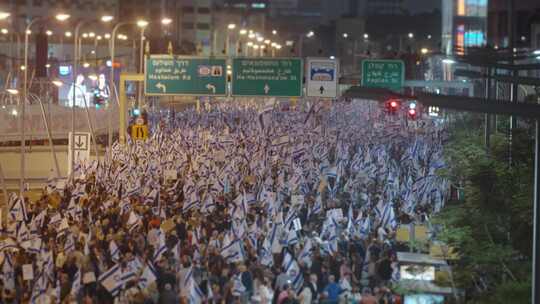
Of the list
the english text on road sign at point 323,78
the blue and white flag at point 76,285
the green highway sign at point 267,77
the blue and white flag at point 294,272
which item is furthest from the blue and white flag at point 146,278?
the green highway sign at point 267,77

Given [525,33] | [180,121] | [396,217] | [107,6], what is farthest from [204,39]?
[396,217]

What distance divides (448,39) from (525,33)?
60832 mm

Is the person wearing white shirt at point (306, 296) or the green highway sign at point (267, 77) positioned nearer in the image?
the person wearing white shirt at point (306, 296)

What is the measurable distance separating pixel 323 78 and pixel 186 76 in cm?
411

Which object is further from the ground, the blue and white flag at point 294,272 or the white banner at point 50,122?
the white banner at point 50,122

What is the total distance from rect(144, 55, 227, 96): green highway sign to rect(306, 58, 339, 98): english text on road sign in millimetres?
2631

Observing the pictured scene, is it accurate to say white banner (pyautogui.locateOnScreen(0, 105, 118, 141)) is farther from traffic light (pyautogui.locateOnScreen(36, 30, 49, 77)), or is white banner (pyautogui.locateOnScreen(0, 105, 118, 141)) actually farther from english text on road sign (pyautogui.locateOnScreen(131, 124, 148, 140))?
english text on road sign (pyautogui.locateOnScreen(131, 124, 148, 140))

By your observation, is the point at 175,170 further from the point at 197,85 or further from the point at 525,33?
the point at 525,33

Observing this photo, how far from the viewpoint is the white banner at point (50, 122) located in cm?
4069

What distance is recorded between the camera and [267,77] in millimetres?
31891

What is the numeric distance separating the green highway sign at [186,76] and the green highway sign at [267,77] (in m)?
0.46

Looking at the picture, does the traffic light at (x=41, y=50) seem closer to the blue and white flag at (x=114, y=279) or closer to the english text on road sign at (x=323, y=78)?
the english text on road sign at (x=323, y=78)

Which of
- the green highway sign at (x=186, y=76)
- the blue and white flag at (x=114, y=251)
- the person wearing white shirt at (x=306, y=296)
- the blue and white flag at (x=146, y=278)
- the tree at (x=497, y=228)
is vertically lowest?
the person wearing white shirt at (x=306, y=296)

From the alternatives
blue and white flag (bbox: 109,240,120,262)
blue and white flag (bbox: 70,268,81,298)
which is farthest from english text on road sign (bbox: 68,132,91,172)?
blue and white flag (bbox: 70,268,81,298)
